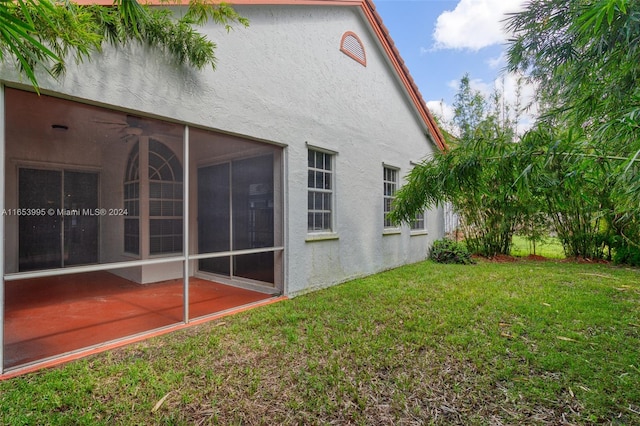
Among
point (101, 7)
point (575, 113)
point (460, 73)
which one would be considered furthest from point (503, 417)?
point (460, 73)

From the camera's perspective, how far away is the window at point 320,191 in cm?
631

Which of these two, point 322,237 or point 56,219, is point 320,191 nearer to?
point 322,237

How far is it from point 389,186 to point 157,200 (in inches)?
238

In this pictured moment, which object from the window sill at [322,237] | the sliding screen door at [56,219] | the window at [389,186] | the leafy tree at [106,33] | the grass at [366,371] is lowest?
the grass at [366,371]

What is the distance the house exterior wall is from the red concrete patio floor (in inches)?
63.7

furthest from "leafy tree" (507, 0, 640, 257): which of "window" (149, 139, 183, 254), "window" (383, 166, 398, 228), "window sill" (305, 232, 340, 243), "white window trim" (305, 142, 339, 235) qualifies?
"window" (149, 139, 183, 254)

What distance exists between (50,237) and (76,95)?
158 centimetres

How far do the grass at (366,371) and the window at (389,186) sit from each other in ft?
11.6

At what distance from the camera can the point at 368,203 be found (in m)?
7.71

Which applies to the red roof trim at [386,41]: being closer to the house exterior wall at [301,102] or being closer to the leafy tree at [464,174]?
the house exterior wall at [301,102]

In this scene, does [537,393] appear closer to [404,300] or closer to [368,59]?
[404,300]

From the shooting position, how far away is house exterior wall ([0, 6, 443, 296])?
3.81 m

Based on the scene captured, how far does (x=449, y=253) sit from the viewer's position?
9.84 m

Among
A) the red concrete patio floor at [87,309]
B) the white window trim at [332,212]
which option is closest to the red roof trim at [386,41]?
the white window trim at [332,212]
